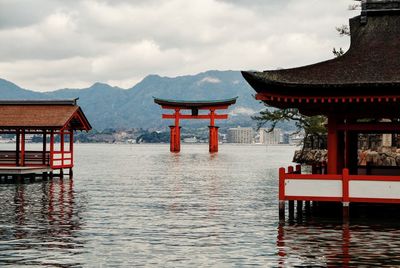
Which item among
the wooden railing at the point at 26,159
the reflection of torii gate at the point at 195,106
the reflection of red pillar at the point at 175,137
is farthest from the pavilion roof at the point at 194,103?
the wooden railing at the point at 26,159

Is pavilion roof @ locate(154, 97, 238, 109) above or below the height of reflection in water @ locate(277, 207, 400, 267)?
above

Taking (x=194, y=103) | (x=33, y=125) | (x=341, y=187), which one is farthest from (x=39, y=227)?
(x=194, y=103)

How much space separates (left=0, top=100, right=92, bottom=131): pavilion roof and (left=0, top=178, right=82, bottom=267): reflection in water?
258 inches

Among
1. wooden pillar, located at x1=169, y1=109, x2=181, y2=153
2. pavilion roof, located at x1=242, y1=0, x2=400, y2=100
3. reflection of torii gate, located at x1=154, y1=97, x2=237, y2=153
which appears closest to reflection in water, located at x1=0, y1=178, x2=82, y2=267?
pavilion roof, located at x1=242, y1=0, x2=400, y2=100

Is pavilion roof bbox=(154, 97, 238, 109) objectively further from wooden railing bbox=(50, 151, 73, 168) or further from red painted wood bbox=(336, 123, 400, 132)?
red painted wood bbox=(336, 123, 400, 132)

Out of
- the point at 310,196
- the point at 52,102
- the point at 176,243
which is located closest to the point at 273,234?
the point at 310,196

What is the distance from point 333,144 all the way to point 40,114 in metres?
31.0

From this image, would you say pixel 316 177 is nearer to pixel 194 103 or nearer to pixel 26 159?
pixel 26 159

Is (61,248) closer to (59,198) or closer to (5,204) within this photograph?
(5,204)

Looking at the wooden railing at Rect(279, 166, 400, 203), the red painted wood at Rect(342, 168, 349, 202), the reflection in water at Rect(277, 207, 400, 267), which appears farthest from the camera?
the red painted wood at Rect(342, 168, 349, 202)

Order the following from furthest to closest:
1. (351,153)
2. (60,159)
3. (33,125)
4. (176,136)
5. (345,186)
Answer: (176,136) → (60,159) → (33,125) → (351,153) → (345,186)

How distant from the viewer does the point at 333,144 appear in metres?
30.4

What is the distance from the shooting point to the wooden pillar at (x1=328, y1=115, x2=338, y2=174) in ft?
99.8

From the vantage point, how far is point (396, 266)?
19.8 meters
